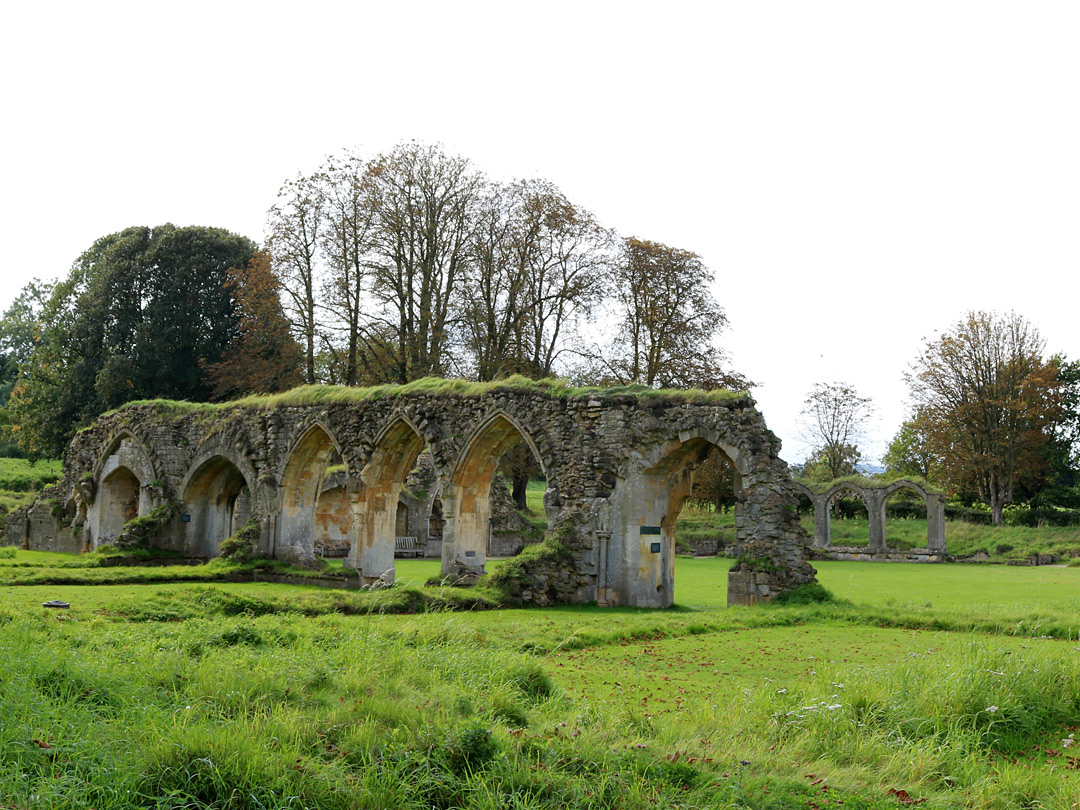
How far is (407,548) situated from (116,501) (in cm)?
900

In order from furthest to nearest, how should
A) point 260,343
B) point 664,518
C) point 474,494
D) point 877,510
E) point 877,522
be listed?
point 877,522 → point 877,510 → point 260,343 → point 474,494 → point 664,518

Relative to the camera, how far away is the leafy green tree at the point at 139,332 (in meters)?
35.8

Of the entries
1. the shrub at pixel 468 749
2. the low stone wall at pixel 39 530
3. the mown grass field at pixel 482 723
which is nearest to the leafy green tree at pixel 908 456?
the low stone wall at pixel 39 530

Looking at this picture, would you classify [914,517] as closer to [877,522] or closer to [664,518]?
[877,522]

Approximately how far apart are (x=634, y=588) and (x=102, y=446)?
658 inches

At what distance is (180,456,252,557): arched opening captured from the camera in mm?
23562

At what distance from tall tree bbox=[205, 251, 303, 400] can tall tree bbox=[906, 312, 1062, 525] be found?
28216 mm

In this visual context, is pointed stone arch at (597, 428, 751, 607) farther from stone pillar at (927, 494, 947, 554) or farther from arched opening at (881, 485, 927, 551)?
arched opening at (881, 485, 927, 551)

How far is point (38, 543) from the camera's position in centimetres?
2722

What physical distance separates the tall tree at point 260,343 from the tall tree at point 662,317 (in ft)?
37.0

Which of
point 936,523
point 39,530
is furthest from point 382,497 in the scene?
point 936,523

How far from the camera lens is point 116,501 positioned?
1027 inches

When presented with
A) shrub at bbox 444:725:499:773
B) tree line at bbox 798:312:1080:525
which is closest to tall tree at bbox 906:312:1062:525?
tree line at bbox 798:312:1080:525

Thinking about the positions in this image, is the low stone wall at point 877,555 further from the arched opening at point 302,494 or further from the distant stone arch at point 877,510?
the arched opening at point 302,494
